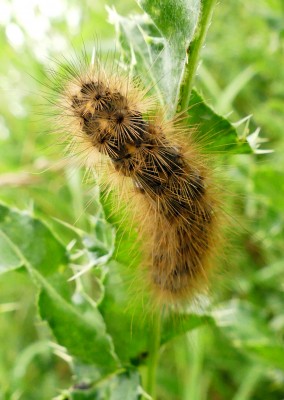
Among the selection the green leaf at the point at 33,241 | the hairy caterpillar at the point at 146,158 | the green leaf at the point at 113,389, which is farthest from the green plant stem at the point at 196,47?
the green leaf at the point at 113,389

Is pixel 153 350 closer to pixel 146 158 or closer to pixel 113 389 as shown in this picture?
pixel 113 389

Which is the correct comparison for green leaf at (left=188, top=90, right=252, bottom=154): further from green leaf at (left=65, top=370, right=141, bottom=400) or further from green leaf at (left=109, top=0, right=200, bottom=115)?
green leaf at (left=65, top=370, right=141, bottom=400)

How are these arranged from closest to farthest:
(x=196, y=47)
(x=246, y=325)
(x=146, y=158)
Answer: (x=196, y=47) → (x=146, y=158) → (x=246, y=325)

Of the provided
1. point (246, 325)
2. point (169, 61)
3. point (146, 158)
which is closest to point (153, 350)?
point (146, 158)

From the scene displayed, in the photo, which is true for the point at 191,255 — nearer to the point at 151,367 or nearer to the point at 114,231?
the point at 114,231

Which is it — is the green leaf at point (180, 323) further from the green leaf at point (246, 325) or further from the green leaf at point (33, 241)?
the green leaf at point (246, 325)

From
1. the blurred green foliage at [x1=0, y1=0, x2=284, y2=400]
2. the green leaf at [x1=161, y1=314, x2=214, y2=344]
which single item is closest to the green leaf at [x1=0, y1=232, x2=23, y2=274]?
the blurred green foliage at [x1=0, y1=0, x2=284, y2=400]

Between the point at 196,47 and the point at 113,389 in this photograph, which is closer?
the point at 196,47

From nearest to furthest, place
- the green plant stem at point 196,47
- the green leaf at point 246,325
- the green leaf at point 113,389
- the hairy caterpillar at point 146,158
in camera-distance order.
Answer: the green plant stem at point 196,47 < the hairy caterpillar at point 146,158 < the green leaf at point 113,389 < the green leaf at point 246,325
